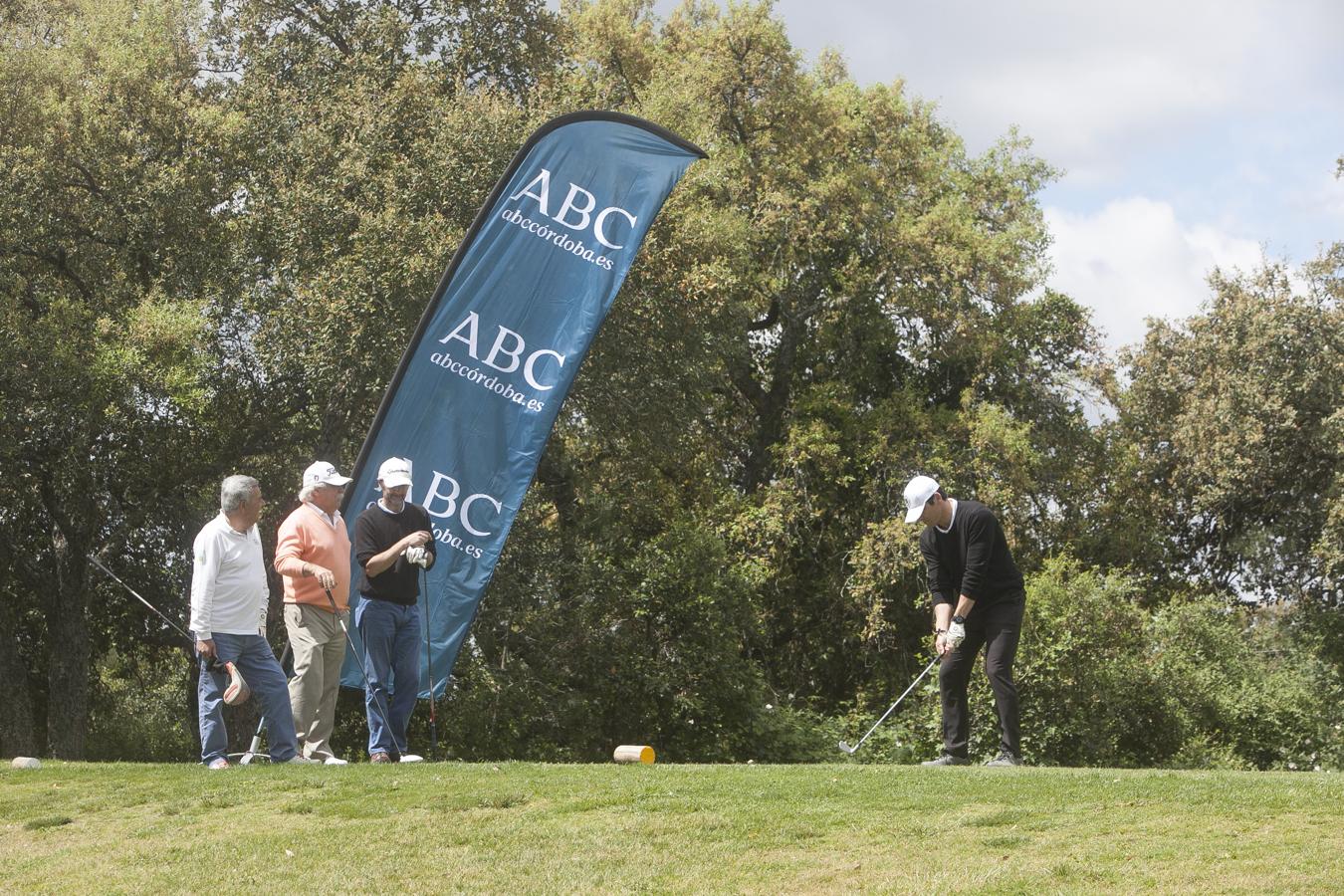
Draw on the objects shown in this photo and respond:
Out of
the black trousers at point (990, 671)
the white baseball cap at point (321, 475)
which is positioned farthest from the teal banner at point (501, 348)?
the black trousers at point (990, 671)

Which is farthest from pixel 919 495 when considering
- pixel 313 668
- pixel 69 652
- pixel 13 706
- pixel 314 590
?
pixel 13 706

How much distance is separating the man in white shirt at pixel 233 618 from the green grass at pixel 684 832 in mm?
946

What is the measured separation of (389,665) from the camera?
10.0 m

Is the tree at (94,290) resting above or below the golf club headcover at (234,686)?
above

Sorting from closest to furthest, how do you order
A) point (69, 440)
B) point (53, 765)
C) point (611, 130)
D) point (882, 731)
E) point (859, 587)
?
1. point (53, 765)
2. point (611, 130)
3. point (69, 440)
4. point (882, 731)
5. point (859, 587)

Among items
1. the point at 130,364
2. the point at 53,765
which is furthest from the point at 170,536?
the point at 53,765

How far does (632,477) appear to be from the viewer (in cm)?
2577

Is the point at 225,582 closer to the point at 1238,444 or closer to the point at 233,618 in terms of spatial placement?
the point at 233,618

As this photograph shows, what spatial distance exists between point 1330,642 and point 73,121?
22826mm

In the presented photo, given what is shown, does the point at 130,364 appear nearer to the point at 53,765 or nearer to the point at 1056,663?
the point at 53,765

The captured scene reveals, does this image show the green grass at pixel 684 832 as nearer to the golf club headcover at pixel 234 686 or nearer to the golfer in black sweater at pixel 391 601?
the golf club headcover at pixel 234 686

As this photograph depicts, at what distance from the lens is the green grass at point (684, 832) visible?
6.17m

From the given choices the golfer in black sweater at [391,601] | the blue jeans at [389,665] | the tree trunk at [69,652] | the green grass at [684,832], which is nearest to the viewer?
the green grass at [684,832]

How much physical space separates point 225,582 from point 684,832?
3.87m
